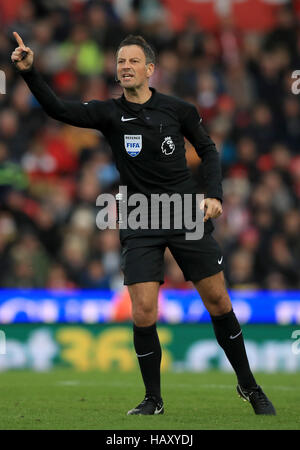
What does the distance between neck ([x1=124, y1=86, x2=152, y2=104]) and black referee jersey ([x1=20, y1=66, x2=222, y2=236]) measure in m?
0.03

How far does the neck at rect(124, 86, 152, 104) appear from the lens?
6.18 m

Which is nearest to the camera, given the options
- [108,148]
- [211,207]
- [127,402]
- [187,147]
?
[211,207]

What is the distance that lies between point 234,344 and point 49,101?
5.90 feet

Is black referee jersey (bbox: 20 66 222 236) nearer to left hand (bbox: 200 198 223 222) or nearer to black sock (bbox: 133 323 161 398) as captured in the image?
left hand (bbox: 200 198 223 222)

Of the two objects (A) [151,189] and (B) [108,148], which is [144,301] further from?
(B) [108,148]

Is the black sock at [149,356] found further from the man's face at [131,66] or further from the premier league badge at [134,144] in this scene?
the man's face at [131,66]

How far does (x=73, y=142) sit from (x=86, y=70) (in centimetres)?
138

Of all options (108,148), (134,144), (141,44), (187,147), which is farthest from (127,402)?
(108,148)

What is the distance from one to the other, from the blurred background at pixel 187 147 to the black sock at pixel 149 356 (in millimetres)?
4851

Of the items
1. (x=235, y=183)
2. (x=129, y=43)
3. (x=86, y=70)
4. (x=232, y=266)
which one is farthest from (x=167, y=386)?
(x=86, y=70)

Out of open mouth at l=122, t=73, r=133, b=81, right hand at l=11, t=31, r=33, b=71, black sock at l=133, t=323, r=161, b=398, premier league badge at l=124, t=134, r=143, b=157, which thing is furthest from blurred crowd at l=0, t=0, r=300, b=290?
right hand at l=11, t=31, r=33, b=71

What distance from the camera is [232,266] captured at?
12.1 meters

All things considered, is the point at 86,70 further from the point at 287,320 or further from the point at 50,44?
the point at 287,320

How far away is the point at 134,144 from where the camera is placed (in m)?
6.10
